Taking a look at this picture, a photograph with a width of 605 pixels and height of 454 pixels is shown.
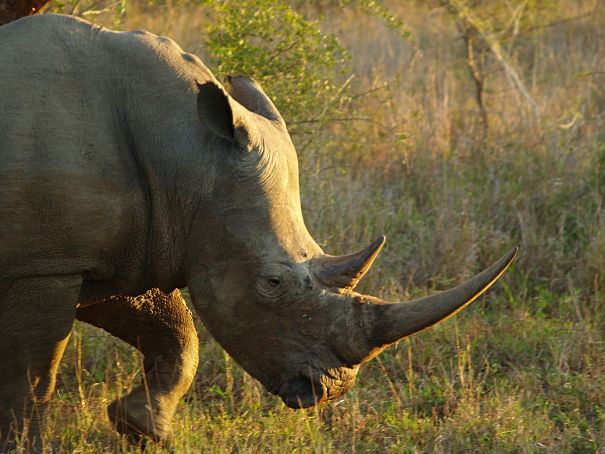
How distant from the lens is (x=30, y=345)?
12.4ft

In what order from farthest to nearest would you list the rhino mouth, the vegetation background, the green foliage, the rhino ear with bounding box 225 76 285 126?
the green foliage, the vegetation background, the rhino ear with bounding box 225 76 285 126, the rhino mouth

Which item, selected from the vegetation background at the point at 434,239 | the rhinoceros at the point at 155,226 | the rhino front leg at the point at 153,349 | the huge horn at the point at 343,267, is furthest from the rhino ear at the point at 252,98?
the vegetation background at the point at 434,239

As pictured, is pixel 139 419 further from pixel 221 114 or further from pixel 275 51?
pixel 275 51

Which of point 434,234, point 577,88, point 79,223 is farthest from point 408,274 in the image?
point 577,88

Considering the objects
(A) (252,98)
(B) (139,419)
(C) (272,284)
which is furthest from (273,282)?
(B) (139,419)

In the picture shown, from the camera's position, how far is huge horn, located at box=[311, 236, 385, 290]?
3.87m

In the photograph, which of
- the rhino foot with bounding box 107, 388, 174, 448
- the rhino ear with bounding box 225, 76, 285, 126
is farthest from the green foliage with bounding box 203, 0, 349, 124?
the rhino foot with bounding box 107, 388, 174, 448

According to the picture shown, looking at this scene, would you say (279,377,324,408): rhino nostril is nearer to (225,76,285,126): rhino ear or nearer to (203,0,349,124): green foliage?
(225,76,285,126): rhino ear

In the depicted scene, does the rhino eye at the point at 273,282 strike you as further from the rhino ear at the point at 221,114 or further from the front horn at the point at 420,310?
the rhino ear at the point at 221,114

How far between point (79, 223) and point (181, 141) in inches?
21.2

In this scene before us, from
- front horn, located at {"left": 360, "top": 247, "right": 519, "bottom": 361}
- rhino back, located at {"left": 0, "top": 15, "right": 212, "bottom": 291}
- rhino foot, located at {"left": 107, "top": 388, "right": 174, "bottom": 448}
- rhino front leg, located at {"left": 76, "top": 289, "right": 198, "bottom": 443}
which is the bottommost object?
rhino foot, located at {"left": 107, "top": 388, "right": 174, "bottom": 448}

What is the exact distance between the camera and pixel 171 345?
14.9 ft

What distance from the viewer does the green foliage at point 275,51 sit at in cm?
611

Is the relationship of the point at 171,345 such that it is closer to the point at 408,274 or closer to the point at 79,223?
the point at 79,223
